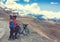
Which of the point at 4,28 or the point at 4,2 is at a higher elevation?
the point at 4,2

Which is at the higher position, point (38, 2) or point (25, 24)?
point (38, 2)

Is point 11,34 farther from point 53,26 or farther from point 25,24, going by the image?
point 53,26

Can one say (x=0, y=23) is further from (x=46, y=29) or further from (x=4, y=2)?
(x=46, y=29)

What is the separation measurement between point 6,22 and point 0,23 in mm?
85

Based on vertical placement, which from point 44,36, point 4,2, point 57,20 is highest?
point 4,2

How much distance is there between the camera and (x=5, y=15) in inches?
118

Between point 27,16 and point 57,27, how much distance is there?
1.36ft

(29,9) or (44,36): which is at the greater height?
(29,9)

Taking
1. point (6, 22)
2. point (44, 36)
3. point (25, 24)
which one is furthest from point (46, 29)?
point (6, 22)

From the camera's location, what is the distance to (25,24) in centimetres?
299

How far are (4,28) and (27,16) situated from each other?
0.34 m

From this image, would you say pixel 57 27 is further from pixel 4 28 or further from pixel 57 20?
pixel 4 28

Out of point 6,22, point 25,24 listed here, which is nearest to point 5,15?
point 6,22

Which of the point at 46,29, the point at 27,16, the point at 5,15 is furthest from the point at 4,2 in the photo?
the point at 46,29
